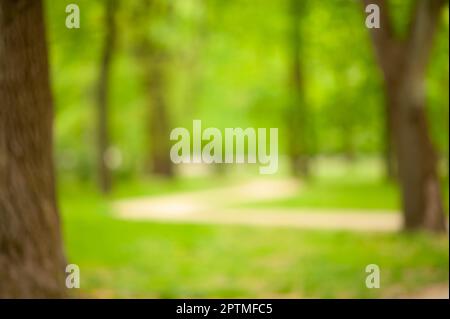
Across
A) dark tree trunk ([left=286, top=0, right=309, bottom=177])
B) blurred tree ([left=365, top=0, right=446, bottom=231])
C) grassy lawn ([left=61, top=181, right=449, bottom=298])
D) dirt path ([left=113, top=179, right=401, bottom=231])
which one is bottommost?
grassy lawn ([left=61, top=181, right=449, bottom=298])

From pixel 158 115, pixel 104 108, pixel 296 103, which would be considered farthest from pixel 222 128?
pixel 104 108

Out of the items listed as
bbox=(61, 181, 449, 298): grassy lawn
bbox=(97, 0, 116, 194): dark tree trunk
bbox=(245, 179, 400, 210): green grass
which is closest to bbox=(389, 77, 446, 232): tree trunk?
bbox=(61, 181, 449, 298): grassy lawn

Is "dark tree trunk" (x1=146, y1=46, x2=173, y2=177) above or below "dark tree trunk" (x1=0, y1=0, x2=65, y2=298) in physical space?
above

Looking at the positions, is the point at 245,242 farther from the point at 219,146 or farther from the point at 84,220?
the point at 219,146

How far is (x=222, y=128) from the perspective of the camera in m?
27.6

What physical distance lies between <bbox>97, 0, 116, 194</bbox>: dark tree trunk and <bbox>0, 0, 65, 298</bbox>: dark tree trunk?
38.6ft

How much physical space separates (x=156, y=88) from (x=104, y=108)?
8.25 metres

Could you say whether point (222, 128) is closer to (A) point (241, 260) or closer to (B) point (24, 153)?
(A) point (241, 260)

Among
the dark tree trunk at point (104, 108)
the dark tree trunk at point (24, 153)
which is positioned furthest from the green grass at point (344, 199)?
the dark tree trunk at point (24, 153)

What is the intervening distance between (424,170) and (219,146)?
588 inches

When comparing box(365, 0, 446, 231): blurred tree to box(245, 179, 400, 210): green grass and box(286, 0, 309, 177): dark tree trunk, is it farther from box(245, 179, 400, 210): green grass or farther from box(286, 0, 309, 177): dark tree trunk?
box(286, 0, 309, 177): dark tree trunk

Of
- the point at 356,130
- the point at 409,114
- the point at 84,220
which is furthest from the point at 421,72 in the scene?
the point at 356,130

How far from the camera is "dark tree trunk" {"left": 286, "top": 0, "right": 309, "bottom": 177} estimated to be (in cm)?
2542

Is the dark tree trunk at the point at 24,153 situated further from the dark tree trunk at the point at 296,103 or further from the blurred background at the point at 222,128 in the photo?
the dark tree trunk at the point at 296,103
